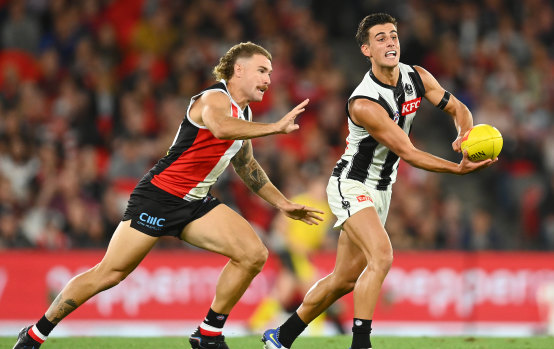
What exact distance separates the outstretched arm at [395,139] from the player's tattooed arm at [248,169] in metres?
0.90

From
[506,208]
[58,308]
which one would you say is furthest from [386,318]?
[58,308]

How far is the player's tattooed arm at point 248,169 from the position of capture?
271 inches

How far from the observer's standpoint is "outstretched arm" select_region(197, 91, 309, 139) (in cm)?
576

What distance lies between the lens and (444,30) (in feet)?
51.0

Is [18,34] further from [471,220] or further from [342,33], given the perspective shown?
[471,220]

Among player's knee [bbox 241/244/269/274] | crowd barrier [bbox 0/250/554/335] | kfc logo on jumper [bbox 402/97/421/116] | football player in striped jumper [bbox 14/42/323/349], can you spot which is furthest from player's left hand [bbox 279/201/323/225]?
crowd barrier [bbox 0/250/554/335]

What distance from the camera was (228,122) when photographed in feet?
19.7

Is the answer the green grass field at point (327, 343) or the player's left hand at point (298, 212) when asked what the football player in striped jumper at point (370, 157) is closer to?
the player's left hand at point (298, 212)

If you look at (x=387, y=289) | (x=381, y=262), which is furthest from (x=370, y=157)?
(x=387, y=289)

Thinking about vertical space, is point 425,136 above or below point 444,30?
below

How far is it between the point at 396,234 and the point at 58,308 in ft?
22.3

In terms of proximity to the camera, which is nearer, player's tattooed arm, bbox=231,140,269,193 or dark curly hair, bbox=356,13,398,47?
dark curly hair, bbox=356,13,398,47

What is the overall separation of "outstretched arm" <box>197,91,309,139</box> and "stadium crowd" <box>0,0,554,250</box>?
5.62 metres

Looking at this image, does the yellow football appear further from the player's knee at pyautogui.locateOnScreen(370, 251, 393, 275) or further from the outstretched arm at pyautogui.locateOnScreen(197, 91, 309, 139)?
the outstretched arm at pyautogui.locateOnScreen(197, 91, 309, 139)
